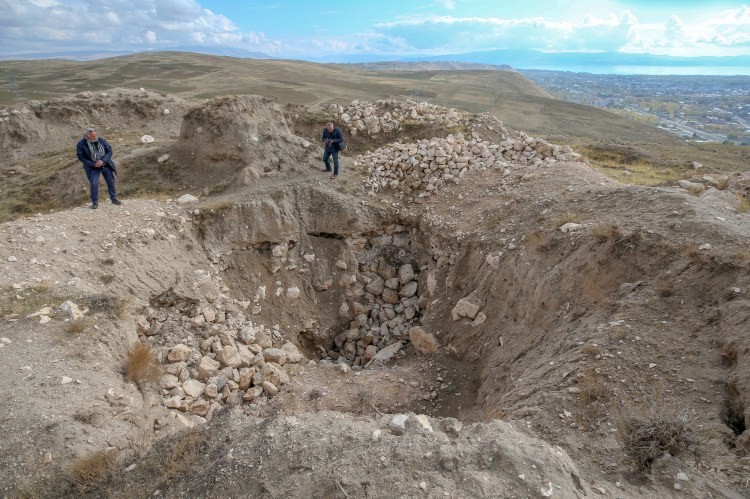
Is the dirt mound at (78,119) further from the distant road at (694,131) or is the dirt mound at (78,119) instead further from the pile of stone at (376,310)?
the distant road at (694,131)

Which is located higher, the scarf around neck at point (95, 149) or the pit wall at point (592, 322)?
the scarf around neck at point (95, 149)

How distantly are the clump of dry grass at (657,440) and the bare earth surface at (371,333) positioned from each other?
0.09ft

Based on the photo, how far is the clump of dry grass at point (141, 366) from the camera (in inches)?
313

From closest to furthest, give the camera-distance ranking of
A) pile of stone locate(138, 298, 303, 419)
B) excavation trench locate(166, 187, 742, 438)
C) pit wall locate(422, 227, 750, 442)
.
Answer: pit wall locate(422, 227, 750, 442)
excavation trench locate(166, 187, 742, 438)
pile of stone locate(138, 298, 303, 419)

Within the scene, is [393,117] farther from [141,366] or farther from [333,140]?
[141,366]

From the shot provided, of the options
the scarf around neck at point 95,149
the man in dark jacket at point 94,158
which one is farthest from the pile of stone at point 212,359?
the scarf around neck at point 95,149

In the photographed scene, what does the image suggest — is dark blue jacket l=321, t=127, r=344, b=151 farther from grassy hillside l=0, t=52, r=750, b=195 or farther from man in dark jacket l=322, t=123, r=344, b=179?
grassy hillside l=0, t=52, r=750, b=195

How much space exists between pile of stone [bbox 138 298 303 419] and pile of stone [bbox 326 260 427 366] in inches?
79.9

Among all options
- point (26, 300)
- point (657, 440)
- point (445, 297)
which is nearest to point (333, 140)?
point (445, 297)

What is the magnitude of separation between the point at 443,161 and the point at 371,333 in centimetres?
642

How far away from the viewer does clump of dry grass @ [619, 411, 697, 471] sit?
486 cm

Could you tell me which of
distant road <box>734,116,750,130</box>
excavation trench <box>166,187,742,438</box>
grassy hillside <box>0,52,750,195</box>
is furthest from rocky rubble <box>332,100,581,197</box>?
distant road <box>734,116,750,130</box>

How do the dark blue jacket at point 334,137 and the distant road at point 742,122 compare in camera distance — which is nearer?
the dark blue jacket at point 334,137

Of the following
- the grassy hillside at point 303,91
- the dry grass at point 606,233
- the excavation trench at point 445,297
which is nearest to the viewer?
the excavation trench at point 445,297
